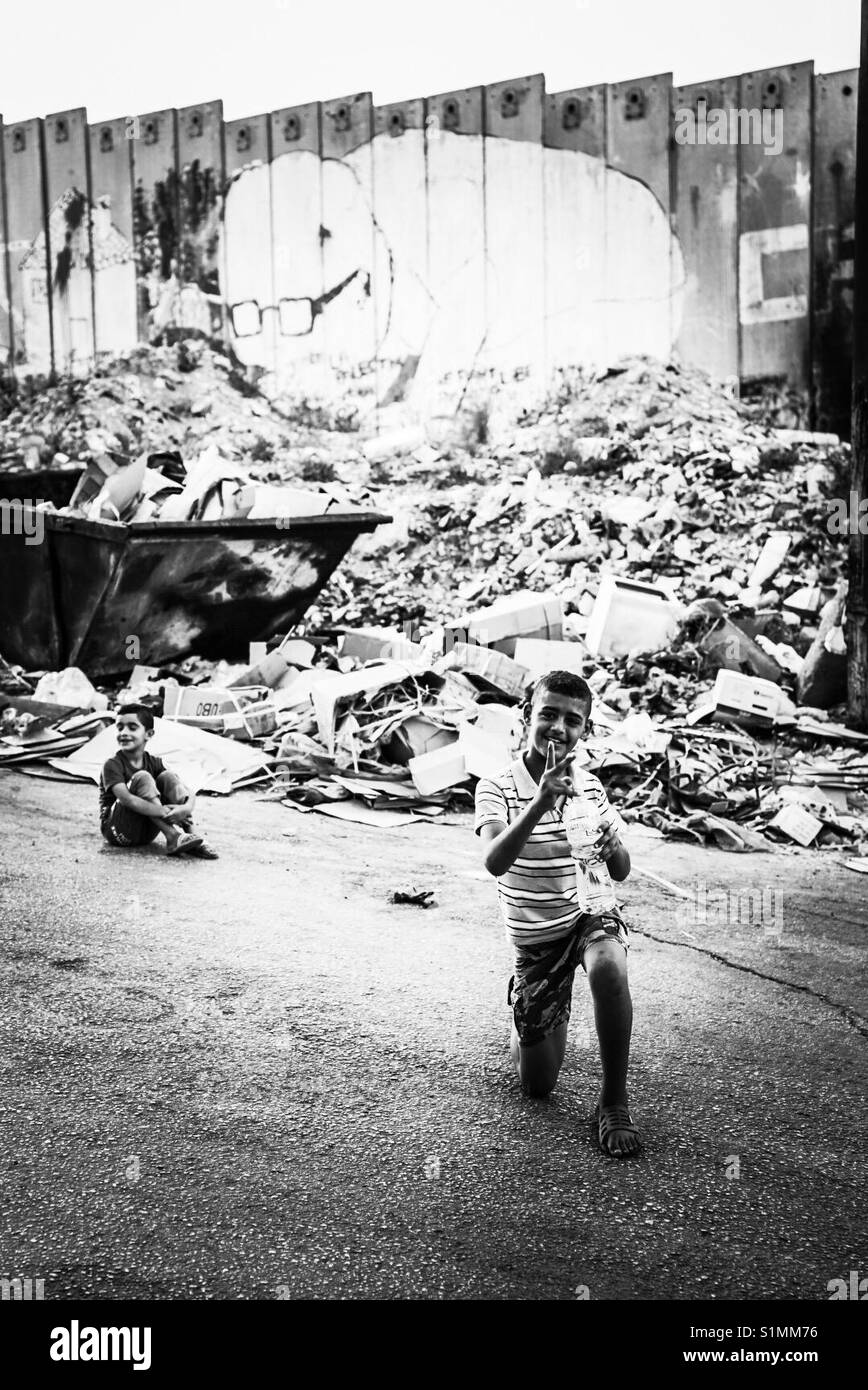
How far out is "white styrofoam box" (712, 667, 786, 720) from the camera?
23.0 feet

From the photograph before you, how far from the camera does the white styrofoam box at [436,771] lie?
19.6ft

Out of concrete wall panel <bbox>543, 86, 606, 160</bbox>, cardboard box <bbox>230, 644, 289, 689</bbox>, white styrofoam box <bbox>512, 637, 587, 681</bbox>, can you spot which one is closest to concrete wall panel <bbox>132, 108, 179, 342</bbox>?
concrete wall panel <bbox>543, 86, 606, 160</bbox>

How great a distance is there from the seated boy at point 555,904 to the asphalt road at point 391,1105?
134 mm

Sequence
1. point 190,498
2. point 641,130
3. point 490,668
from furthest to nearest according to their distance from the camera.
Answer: point 641,130
point 190,498
point 490,668

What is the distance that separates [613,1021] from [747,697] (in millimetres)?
4969

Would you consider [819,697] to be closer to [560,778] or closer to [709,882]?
[709,882]

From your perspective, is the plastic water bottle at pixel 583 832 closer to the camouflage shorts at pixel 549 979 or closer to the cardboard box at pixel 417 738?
the camouflage shorts at pixel 549 979

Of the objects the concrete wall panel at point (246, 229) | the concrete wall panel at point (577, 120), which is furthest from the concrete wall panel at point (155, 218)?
the concrete wall panel at point (577, 120)

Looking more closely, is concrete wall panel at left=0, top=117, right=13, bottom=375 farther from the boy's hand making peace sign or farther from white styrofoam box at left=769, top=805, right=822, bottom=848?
the boy's hand making peace sign

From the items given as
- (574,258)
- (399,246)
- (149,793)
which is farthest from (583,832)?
(399,246)

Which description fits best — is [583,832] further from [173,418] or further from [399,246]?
[399,246]

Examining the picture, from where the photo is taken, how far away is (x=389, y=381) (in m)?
13.6

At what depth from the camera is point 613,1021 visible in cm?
238

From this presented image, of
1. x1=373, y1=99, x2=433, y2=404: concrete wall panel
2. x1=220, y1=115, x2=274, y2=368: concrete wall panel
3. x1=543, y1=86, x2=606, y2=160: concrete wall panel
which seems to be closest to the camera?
x1=543, y1=86, x2=606, y2=160: concrete wall panel
